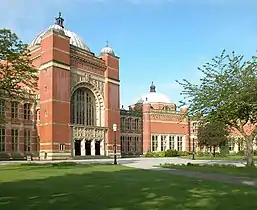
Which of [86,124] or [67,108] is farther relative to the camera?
[86,124]

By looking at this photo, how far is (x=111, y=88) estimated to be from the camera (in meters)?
60.0

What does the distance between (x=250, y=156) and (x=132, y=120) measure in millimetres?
44617

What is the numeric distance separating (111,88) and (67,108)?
436 inches

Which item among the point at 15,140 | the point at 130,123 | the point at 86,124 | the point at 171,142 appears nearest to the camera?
the point at 15,140

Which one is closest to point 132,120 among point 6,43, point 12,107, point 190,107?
point 12,107

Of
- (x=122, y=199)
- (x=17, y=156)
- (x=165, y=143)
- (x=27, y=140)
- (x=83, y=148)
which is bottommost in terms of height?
(x=17, y=156)

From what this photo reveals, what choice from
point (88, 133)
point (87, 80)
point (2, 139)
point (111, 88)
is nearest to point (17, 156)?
point (2, 139)

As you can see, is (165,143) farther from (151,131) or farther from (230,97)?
(230,97)

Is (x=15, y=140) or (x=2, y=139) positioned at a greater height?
(x=2, y=139)

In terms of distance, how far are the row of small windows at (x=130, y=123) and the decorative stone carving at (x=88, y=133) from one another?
1074 cm

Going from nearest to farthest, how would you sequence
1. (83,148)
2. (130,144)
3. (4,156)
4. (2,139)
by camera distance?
(4,156), (2,139), (83,148), (130,144)

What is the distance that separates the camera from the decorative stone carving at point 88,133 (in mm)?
53103

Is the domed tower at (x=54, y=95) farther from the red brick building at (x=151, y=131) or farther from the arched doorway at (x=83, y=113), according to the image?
the red brick building at (x=151, y=131)

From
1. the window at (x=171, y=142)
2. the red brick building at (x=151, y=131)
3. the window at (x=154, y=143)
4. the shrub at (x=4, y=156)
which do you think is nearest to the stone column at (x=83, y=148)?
the shrub at (x=4, y=156)
